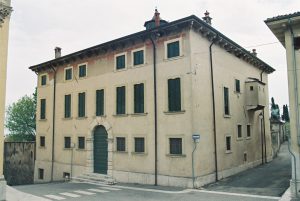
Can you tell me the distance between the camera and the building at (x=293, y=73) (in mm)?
13727

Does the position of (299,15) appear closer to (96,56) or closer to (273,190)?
(273,190)

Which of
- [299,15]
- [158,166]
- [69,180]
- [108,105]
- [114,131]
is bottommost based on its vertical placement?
[69,180]

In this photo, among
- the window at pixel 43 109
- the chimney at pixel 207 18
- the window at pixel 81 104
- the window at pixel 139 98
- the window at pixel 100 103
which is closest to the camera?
the window at pixel 139 98

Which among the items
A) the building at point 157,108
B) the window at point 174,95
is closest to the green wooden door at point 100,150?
the building at point 157,108

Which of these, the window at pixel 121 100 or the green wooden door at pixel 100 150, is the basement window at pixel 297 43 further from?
the green wooden door at pixel 100 150

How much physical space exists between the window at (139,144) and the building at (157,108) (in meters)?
0.07

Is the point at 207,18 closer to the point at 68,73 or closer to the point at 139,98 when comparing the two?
the point at 139,98

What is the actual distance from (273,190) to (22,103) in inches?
1777

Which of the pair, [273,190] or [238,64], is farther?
[238,64]

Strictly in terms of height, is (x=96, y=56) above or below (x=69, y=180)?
above

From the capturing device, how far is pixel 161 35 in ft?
64.2

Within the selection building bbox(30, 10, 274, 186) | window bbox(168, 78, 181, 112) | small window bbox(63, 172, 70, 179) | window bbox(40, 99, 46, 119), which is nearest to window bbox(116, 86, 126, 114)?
building bbox(30, 10, 274, 186)

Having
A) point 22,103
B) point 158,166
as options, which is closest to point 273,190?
point 158,166

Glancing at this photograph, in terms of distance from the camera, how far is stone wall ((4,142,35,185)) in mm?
29344
